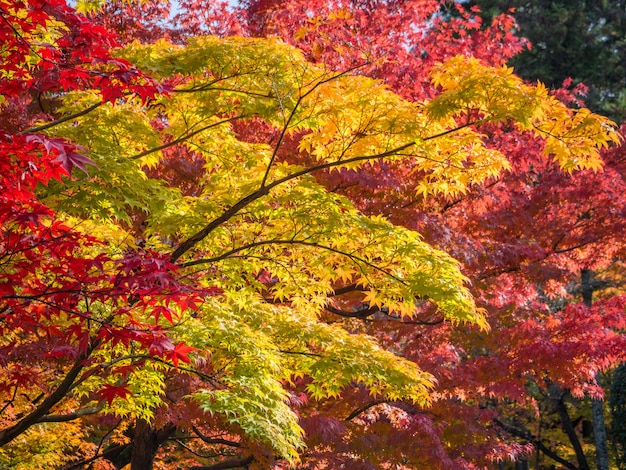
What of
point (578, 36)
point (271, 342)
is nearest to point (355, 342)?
point (271, 342)

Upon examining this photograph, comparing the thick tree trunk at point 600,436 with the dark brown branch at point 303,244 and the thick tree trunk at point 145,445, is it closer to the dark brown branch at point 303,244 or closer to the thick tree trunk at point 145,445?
the thick tree trunk at point 145,445

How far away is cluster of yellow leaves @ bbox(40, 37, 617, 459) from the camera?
15.4ft

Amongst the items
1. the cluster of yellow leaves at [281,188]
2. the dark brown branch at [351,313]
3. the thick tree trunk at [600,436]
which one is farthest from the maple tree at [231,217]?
the thick tree trunk at [600,436]

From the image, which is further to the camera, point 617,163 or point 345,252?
point 617,163

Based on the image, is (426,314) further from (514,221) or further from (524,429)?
(524,429)

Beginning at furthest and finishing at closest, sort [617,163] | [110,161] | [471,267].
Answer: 1. [617,163]
2. [471,267]
3. [110,161]

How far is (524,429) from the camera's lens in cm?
1788

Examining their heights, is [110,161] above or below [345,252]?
above

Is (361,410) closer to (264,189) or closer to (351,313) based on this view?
(351,313)

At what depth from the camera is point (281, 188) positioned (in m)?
5.30

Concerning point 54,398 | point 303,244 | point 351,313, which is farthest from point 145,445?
point 303,244

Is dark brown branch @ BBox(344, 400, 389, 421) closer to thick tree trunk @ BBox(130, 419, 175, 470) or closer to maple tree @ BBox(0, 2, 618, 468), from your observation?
maple tree @ BBox(0, 2, 618, 468)

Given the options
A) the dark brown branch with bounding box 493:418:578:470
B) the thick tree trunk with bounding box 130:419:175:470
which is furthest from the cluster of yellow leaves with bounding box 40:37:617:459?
the dark brown branch with bounding box 493:418:578:470

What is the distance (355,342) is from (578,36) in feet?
60.0
